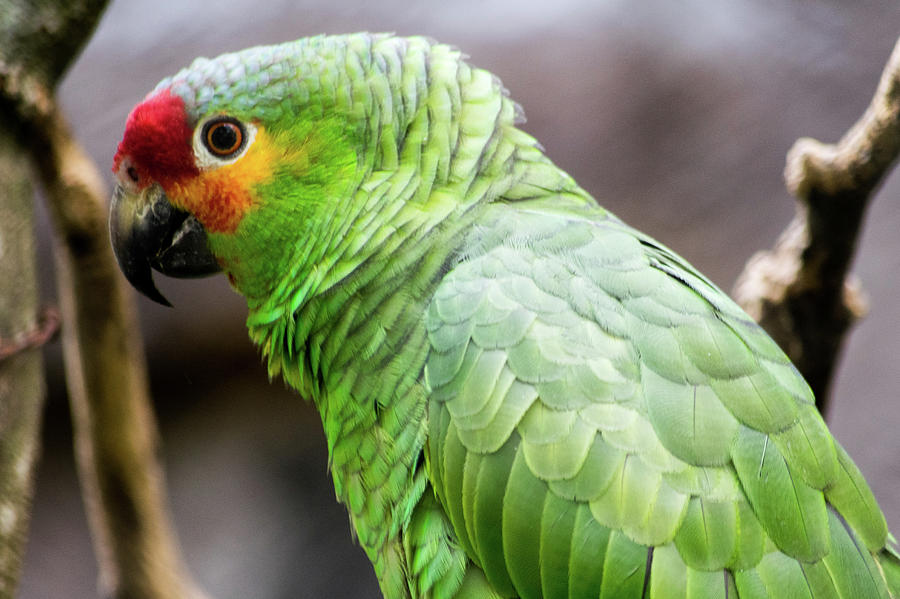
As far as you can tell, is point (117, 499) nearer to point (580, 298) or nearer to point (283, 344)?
point (283, 344)

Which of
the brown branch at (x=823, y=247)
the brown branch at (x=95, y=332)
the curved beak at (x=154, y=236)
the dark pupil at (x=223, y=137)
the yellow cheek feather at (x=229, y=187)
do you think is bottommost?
the brown branch at (x=95, y=332)

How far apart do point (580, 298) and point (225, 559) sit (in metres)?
3.47

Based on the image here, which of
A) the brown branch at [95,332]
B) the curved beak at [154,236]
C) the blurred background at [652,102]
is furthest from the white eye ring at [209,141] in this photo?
the blurred background at [652,102]

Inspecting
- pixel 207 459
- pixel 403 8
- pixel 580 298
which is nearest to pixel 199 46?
pixel 403 8

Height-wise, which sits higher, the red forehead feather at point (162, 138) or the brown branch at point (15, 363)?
the red forehead feather at point (162, 138)

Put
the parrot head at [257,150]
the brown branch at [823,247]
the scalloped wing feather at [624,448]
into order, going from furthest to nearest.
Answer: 1. the brown branch at [823,247]
2. the parrot head at [257,150]
3. the scalloped wing feather at [624,448]

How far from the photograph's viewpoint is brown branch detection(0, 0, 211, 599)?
1692 millimetres

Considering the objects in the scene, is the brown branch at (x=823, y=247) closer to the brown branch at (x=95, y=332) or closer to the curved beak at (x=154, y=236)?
the curved beak at (x=154, y=236)

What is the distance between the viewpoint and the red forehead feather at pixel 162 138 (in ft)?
4.45

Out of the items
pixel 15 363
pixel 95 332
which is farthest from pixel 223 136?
pixel 95 332

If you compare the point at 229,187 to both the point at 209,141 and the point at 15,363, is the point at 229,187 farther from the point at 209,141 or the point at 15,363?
the point at 15,363

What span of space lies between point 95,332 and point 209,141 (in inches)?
37.1

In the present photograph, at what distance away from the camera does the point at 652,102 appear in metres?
3.43

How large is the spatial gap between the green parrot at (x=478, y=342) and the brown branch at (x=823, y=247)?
24.6 inches
